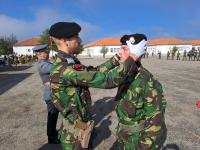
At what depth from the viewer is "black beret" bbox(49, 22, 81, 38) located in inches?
100

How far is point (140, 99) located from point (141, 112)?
0.42 ft

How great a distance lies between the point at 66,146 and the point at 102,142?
3138mm

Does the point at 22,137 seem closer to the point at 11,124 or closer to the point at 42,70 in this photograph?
the point at 11,124

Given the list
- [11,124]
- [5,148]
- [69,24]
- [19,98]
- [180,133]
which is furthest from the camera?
[19,98]

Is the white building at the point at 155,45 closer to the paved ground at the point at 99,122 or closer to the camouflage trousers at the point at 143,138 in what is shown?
the paved ground at the point at 99,122

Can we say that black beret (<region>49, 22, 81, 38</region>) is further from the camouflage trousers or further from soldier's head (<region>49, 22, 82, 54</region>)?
the camouflage trousers

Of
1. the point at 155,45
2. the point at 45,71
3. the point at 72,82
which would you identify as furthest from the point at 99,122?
the point at 155,45

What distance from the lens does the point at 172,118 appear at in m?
7.45

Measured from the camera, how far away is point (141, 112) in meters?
2.69

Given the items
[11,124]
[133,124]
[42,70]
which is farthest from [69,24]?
[11,124]

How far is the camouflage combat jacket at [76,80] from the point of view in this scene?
2143 millimetres

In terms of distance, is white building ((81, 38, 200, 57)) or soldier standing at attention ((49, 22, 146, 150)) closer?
soldier standing at attention ((49, 22, 146, 150))

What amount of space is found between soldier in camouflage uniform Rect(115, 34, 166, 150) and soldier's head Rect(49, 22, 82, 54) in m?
0.44

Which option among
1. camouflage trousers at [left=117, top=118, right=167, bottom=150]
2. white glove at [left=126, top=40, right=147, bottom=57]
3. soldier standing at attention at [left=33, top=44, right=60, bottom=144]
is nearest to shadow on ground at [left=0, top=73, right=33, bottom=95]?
soldier standing at attention at [left=33, top=44, right=60, bottom=144]
